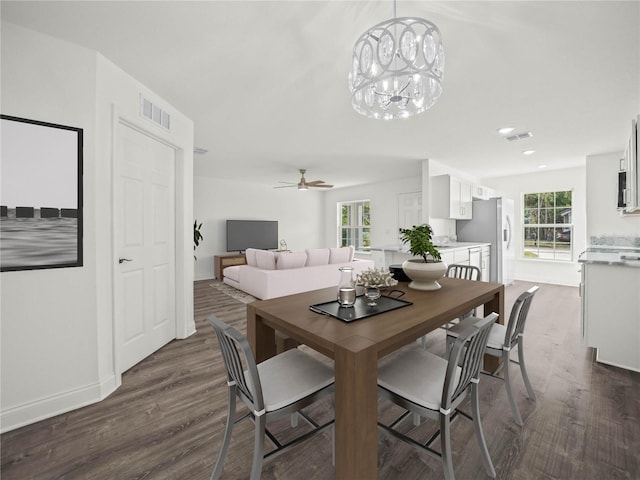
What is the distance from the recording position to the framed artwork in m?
1.73

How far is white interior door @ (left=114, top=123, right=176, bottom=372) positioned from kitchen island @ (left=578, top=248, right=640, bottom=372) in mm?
4008

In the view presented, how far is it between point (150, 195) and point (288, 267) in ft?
8.23

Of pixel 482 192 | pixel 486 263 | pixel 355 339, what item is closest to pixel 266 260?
pixel 355 339

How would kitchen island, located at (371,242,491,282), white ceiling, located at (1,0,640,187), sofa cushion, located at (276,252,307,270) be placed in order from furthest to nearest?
sofa cushion, located at (276,252,307,270) → kitchen island, located at (371,242,491,282) → white ceiling, located at (1,0,640,187)

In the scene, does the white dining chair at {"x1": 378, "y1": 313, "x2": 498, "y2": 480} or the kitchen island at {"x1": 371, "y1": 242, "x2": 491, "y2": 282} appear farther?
the kitchen island at {"x1": 371, "y1": 242, "x2": 491, "y2": 282}

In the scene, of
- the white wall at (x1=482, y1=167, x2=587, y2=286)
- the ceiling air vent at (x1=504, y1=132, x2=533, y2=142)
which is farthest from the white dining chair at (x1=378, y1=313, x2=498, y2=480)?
the white wall at (x1=482, y1=167, x2=587, y2=286)

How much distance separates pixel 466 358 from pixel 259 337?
1.12 m

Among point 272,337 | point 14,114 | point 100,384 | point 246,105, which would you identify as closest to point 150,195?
point 14,114

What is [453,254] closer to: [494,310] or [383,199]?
[494,310]

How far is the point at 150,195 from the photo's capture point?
2.73 m

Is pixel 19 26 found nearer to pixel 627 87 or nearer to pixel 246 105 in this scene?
pixel 246 105

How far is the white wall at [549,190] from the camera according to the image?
18.6 ft

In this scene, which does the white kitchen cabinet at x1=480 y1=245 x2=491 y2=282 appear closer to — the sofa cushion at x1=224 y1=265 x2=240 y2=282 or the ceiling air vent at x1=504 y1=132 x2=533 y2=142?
the ceiling air vent at x1=504 y1=132 x2=533 y2=142

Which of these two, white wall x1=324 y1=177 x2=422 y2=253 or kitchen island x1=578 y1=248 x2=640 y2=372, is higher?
white wall x1=324 y1=177 x2=422 y2=253
